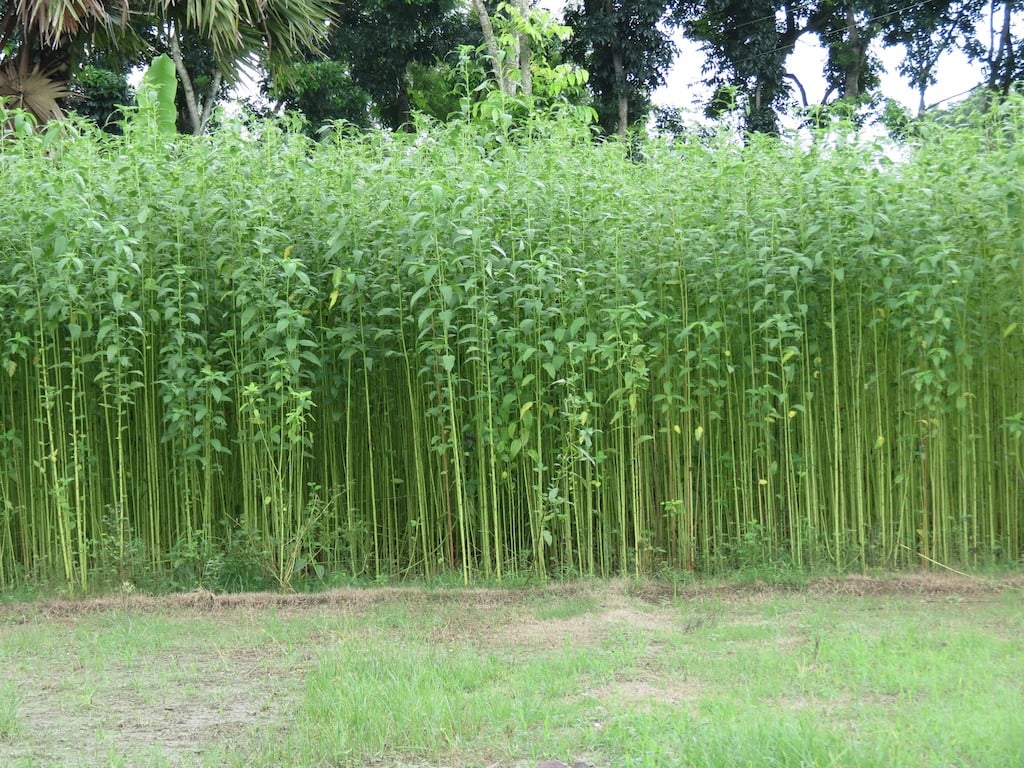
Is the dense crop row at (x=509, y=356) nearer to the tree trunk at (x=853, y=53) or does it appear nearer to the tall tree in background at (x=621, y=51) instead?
the tall tree in background at (x=621, y=51)

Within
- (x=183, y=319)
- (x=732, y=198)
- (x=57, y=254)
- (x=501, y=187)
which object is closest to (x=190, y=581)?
(x=183, y=319)

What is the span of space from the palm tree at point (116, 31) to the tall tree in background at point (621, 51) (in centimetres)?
780

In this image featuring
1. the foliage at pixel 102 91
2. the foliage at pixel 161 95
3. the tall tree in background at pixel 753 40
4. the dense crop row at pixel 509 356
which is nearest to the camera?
the dense crop row at pixel 509 356

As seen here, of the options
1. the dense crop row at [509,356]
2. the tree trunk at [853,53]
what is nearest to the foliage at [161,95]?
the dense crop row at [509,356]

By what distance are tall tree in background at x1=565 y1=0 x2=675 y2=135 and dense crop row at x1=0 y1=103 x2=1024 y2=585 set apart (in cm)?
1160

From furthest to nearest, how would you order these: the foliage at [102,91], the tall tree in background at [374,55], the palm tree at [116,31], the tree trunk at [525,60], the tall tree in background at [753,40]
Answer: the tall tree in background at [753,40]
the tall tree in background at [374,55]
the foliage at [102,91]
the tree trunk at [525,60]
the palm tree at [116,31]

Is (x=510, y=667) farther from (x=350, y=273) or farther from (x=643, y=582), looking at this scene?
(x=350, y=273)

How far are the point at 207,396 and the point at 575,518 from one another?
208 cm

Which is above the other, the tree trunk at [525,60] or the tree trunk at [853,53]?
the tree trunk at [853,53]

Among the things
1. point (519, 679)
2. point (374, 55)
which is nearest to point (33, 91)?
point (519, 679)

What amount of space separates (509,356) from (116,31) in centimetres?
620

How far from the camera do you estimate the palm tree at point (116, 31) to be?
320 inches

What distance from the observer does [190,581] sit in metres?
5.39

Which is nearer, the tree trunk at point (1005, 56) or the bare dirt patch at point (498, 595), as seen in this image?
the bare dirt patch at point (498, 595)
